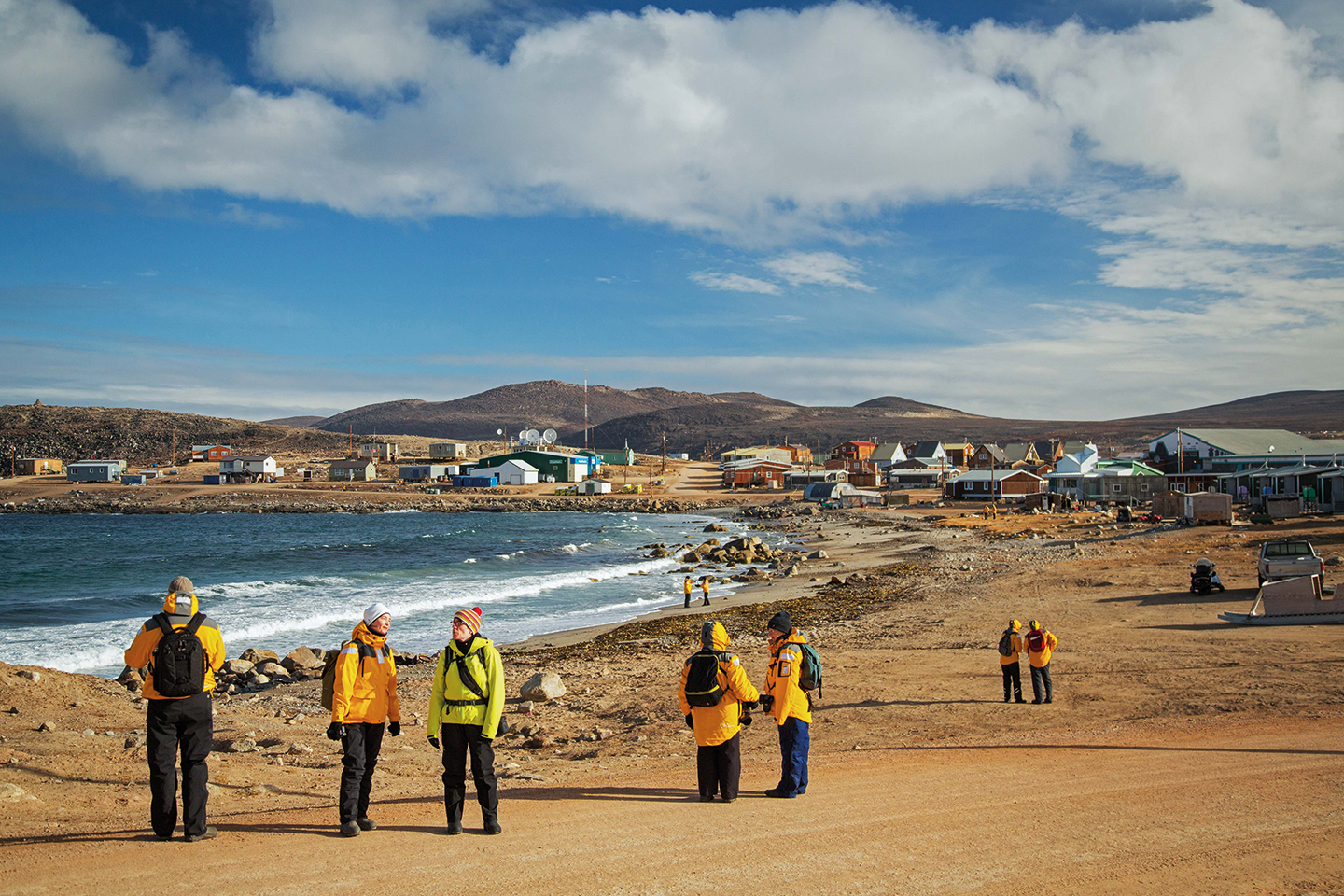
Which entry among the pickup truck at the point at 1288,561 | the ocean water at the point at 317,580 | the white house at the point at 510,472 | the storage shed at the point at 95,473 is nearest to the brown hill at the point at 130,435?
the storage shed at the point at 95,473

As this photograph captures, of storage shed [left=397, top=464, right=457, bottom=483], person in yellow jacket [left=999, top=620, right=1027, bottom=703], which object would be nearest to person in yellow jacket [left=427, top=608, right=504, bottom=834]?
person in yellow jacket [left=999, top=620, right=1027, bottom=703]

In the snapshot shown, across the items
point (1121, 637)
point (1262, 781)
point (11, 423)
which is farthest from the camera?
point (11, 423)

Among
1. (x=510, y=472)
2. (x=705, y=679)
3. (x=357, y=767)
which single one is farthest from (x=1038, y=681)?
(x=510, y=472)

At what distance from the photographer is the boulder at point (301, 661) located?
642 inches

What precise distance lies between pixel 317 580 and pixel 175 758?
28792 mm

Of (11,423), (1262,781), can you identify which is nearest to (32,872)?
(1262,781)

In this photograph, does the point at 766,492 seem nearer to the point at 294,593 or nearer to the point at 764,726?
the point at 294,593

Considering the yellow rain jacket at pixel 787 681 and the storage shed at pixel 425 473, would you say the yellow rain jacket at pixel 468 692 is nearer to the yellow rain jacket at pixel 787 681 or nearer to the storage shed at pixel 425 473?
the yellow rain jacket at pixel 787 681

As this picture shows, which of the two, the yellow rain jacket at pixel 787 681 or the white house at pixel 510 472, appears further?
the white house at pixel 510 472

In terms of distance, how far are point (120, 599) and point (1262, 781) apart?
1258 inches

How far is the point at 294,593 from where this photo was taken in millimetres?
29188

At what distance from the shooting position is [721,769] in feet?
22.8

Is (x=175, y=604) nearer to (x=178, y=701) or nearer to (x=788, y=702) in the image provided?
(x=178, y=701)

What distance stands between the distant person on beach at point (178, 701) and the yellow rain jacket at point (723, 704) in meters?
3.55
